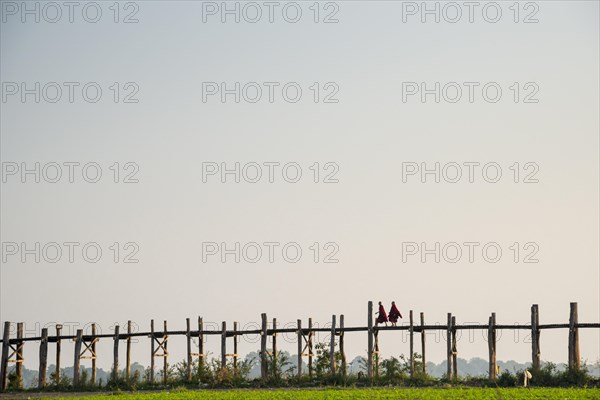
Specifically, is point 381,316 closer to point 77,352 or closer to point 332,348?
point 332,348

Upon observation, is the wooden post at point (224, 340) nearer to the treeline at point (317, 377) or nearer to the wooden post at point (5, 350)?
the treeline at point (317, 377)

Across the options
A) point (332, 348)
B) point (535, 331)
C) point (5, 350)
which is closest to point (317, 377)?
point (332, 348)

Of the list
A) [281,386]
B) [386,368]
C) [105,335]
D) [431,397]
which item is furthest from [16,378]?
[431,397]

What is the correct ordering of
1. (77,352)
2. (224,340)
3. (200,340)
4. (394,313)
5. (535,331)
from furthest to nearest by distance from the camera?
(77,352) < (200,340) < (224,340) < (394,313) < (535,331)

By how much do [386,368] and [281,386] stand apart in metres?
4.41

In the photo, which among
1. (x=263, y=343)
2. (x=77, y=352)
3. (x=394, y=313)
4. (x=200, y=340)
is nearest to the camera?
(x=394, y=313)

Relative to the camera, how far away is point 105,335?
50.3 metres

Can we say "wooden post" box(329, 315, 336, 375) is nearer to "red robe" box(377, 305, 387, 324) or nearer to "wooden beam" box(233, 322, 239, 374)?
"red robe" box(377, 305, 387, 324)

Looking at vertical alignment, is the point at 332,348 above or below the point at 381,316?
below

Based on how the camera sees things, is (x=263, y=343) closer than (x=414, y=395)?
No

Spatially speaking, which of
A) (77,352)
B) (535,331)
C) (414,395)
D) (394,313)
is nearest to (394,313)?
(394,313)

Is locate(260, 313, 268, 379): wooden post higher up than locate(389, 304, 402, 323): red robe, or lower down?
lower down

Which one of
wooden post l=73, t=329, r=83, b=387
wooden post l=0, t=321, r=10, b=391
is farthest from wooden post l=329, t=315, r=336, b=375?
wooden post l=0, t=321, r=10, b=391

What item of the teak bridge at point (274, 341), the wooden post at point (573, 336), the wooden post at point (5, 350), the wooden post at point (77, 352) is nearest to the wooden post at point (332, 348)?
the teak bridge at point (274, 341)
